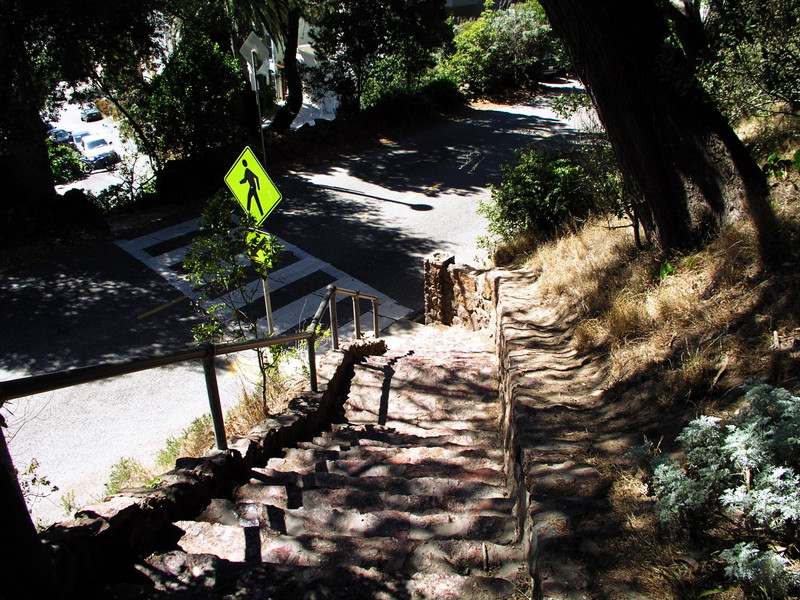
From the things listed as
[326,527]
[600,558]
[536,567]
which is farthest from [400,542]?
[600,558]

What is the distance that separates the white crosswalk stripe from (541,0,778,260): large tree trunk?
5.40 meters

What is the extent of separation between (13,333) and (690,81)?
10293mm

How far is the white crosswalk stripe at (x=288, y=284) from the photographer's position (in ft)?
37.0

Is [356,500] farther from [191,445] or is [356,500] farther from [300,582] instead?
[191,445]

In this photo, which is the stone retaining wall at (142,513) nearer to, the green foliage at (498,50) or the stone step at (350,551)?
the stone step at (350,551)

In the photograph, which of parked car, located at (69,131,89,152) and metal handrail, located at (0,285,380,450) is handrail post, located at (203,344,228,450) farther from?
parked car, located at (69,131,89,152)

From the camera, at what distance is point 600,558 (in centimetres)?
303

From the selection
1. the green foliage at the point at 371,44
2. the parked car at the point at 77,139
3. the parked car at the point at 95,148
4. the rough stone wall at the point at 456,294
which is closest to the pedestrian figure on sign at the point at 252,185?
the rough stone wall at the point at 456,294

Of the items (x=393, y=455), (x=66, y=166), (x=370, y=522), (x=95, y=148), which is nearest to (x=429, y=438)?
(x=393, y=455)

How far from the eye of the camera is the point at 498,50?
2820 centimetres

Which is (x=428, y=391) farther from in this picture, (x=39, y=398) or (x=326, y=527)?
(x=39, y=398)

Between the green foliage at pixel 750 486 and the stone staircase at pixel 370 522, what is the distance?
2.84ft

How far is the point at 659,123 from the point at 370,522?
192 inches

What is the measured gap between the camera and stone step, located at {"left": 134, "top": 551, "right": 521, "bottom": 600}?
118 inches
